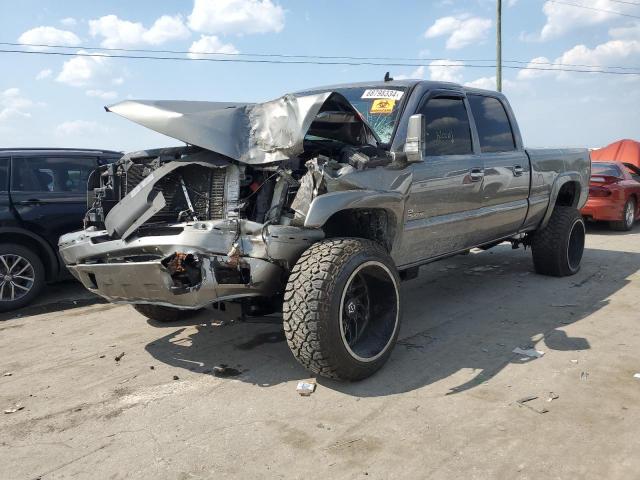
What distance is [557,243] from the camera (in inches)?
251

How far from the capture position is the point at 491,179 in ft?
16.9

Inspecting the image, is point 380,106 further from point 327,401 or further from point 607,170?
point 607,170

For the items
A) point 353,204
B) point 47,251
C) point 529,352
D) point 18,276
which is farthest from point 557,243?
point 18,276

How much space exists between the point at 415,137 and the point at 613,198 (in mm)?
8211

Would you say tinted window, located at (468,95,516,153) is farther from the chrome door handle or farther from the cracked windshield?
the cracked windshield

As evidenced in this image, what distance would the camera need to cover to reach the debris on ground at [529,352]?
4.03 meters

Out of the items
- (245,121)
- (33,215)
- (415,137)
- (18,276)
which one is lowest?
(18,276)

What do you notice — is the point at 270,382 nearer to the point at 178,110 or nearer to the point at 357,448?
the point at 357,448

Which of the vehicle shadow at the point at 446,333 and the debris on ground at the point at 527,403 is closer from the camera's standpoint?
the debris on ground at the point at 527,403

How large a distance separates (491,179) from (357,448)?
3.21 meters

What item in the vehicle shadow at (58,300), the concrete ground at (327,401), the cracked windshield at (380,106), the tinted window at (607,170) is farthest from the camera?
the tinted window at (607,170)

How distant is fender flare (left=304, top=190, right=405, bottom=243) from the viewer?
3373 millimetres

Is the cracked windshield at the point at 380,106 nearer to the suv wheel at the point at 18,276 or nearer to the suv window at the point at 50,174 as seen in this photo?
the suv window at the point at 50,174

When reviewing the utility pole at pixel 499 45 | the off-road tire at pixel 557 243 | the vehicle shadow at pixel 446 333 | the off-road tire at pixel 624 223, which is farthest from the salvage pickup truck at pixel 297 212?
the utility pole at pixel 499 45
